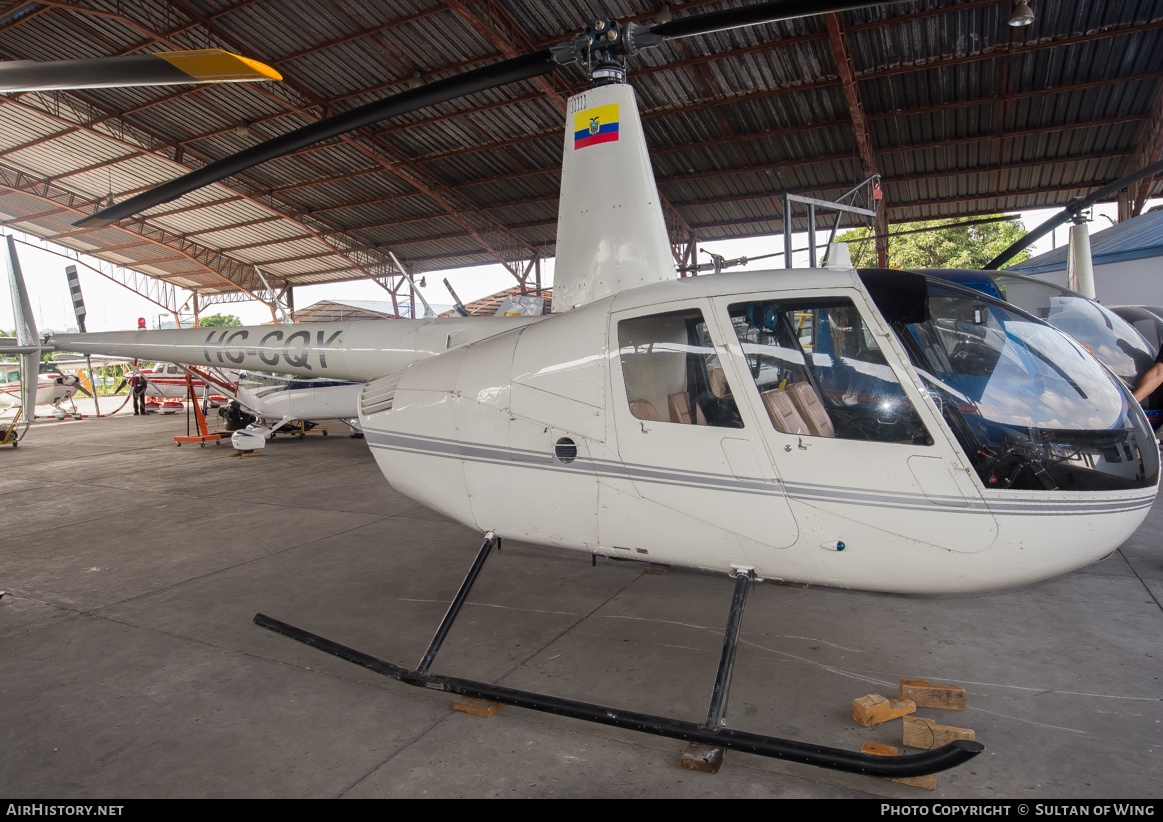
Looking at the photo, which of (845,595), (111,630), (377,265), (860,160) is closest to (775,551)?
(845,595)

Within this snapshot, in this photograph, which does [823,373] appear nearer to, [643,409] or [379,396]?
[643,409]

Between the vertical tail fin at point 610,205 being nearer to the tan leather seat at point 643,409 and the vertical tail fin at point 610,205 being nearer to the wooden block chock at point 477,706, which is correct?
the tan leather seat at point 643,409

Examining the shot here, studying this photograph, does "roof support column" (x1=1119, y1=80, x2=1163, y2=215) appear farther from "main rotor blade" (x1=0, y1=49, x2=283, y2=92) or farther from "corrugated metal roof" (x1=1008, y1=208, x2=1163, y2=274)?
"main rotor blade" (x1=0, y1=49, x2=283, y2=92)

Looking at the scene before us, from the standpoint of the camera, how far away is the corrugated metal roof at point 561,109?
546 inches

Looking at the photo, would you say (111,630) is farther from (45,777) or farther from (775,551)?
(775,551)

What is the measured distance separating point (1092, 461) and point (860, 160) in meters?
17.6

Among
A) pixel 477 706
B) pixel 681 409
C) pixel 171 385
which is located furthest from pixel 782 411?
pixel 171 385

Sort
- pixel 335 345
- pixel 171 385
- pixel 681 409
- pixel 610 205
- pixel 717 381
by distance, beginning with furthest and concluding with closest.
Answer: pixel 171 385 < pixel 335 345 < pixel 610 205 < pixel 681 409 < pixel 717 381

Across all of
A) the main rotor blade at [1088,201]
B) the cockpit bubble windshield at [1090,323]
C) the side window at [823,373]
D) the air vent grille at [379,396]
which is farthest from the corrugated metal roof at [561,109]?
the side window at [823,373]

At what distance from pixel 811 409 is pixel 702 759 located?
1.57 m

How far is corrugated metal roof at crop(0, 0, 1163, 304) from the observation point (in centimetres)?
1386

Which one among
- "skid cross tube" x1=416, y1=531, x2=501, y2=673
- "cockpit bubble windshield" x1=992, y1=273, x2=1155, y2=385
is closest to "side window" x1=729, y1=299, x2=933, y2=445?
"skid cross tube" x1=416, y1=531, x2=501, y2=673

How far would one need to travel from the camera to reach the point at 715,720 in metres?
2.82

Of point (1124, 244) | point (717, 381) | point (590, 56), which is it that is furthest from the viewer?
point (1124, 244)
